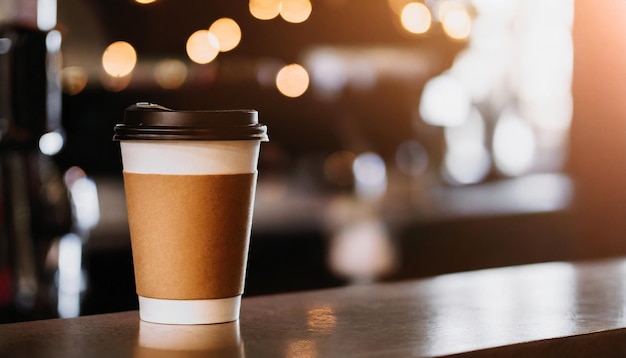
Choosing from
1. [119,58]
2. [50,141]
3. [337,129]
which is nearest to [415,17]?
[337,129]

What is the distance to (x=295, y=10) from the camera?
471 cm

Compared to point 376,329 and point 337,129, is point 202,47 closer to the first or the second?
point 337,129

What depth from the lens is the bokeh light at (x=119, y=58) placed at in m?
3.87

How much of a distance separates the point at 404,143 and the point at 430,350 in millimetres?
4667

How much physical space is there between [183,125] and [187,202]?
0.08 m

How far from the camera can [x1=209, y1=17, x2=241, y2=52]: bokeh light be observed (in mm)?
4238

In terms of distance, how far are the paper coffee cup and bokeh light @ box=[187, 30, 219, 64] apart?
128 inches

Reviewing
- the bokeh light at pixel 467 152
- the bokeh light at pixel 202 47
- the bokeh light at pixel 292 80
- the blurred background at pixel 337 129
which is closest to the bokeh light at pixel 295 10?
the blurred background at pixel 337 129

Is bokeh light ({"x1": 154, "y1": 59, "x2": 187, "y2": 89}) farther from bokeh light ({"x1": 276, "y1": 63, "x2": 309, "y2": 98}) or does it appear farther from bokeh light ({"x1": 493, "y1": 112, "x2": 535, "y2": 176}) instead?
bokeh light ({"x1": 493, "y1": 112, "x2": 535, "y2": 176})

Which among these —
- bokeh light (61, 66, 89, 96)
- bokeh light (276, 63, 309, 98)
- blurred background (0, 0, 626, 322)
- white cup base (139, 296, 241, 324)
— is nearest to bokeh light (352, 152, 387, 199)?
blurred background (0, 0, 626, 322)

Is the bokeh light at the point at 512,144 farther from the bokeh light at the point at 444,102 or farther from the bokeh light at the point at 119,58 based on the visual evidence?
the bokeh light at the point at 119,58

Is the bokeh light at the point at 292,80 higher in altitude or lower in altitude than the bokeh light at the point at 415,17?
lower

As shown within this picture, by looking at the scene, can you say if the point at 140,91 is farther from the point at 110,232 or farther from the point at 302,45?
the point at 302,45

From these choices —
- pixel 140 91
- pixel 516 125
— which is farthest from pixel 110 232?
pixel 516 125
